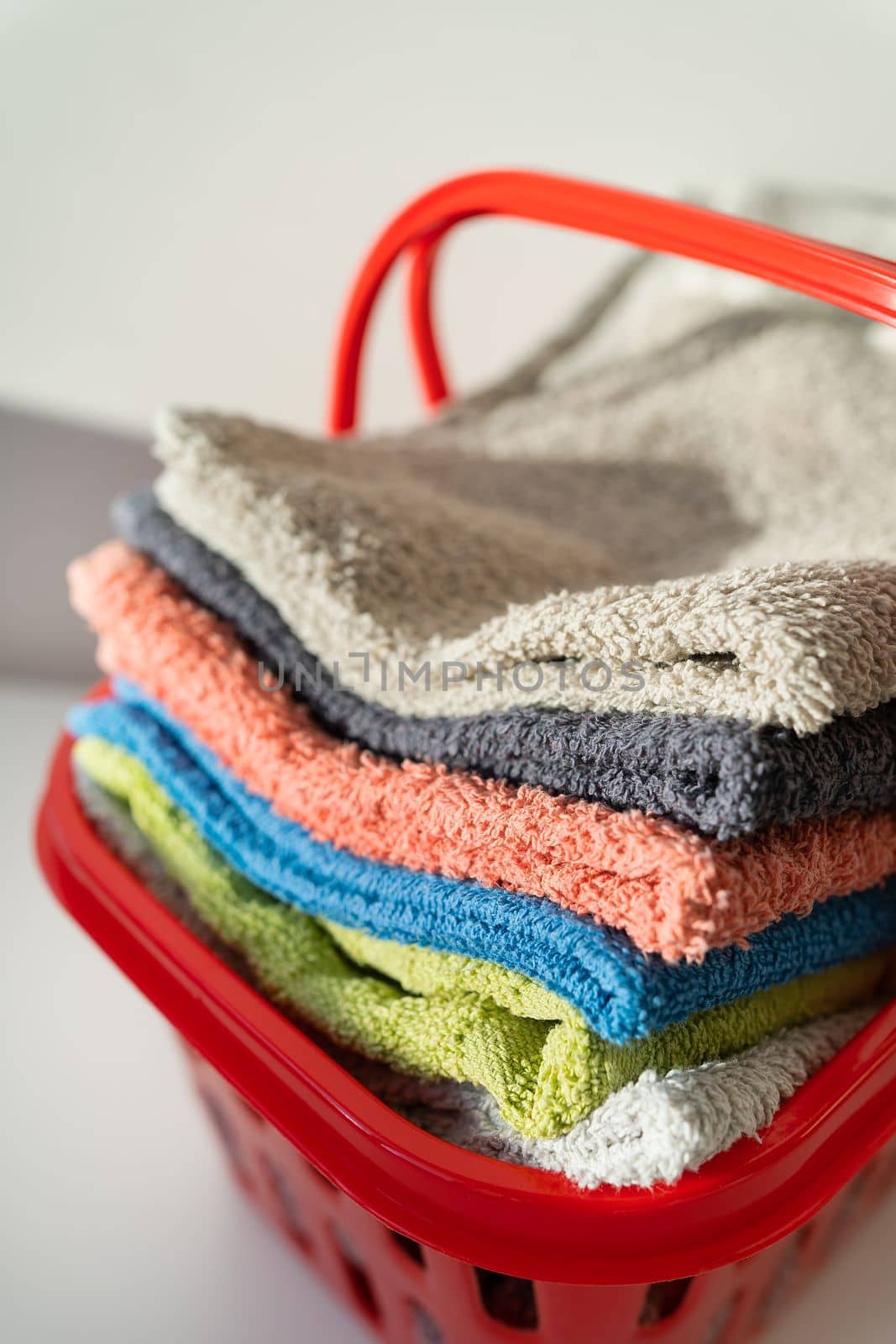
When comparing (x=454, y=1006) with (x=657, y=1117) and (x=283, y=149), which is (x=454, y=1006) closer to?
(x=657, y=1117)

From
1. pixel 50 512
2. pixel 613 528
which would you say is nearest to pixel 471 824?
pixel 613 528

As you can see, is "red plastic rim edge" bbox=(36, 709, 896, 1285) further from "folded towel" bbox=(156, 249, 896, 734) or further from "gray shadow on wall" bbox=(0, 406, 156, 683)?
"gray shadow on wall" bbox=(0, 406, 156, 683)

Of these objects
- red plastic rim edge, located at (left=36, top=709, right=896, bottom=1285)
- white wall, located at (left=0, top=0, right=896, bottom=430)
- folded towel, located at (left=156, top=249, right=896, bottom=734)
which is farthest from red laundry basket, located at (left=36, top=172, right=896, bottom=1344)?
white wall, located at (left=0, top=0, right=896, bottom=430)

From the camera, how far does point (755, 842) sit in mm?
304

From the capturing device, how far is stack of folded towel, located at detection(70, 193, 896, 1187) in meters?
0.29

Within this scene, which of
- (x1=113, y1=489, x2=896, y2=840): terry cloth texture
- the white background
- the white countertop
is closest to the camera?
(x1=113, y1=489, x2=896, y2=840): terry cloth texture

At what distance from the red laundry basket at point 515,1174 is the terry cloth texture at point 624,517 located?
12cm

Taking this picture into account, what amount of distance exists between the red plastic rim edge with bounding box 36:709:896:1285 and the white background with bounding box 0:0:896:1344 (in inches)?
8.8

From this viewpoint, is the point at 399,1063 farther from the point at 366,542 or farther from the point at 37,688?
the point at 37,688

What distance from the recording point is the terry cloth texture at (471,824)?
→ 29 centimetres

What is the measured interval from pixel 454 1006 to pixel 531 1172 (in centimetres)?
5

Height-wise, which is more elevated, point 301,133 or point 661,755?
point 301,133

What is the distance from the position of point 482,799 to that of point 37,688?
2.13 ft

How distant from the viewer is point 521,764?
33 centimetres
